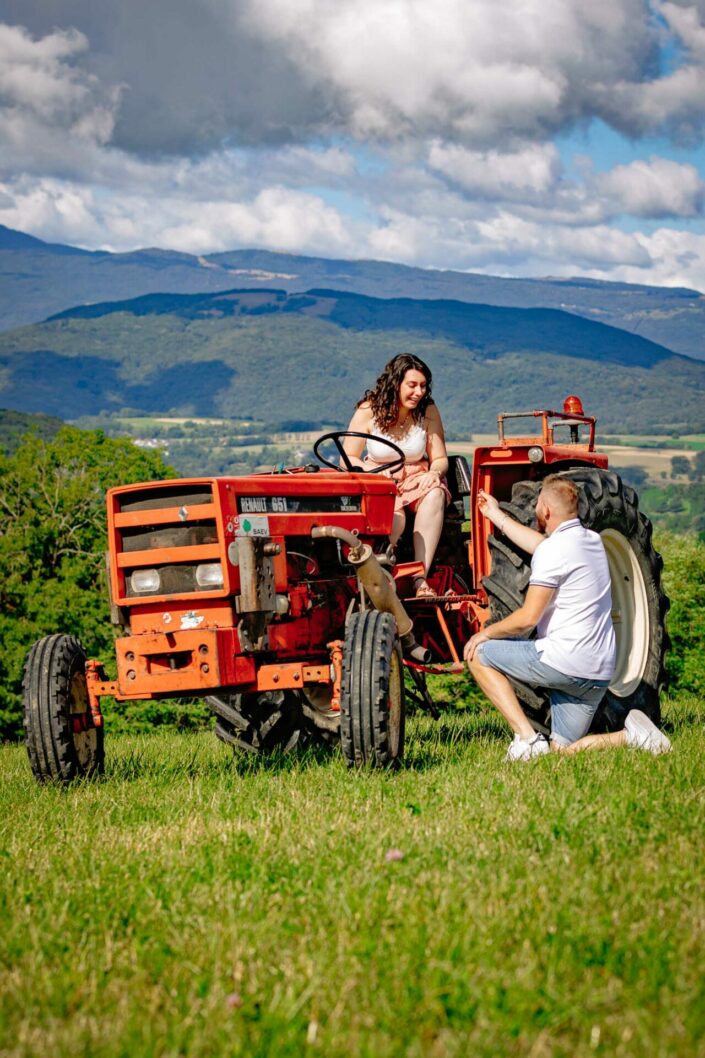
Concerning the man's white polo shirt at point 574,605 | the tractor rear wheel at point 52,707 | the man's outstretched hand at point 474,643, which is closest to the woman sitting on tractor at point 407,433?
the man's outstretched hand at point 474,643

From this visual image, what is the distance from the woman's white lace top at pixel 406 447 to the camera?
8477mm

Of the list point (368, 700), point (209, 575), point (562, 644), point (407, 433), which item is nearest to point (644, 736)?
point (562, 644)

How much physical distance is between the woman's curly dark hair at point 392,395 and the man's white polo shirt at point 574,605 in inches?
74.9

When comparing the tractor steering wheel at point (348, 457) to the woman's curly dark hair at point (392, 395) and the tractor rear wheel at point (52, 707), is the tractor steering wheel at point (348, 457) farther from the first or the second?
the tractor rear wheel at point (52, 707)

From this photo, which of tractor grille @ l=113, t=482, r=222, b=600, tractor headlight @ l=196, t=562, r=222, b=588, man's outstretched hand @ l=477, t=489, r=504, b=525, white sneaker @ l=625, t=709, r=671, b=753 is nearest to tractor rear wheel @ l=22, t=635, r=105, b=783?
tractor grille @ l=113, t=482, r=222, b=600

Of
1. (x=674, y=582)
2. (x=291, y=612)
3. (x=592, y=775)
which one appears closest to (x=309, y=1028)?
(x=592, y=775)

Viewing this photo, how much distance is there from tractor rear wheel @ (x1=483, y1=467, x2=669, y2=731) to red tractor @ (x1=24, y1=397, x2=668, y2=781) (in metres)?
0.01

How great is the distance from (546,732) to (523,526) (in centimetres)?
120

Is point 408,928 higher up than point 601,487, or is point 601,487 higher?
point 601,487

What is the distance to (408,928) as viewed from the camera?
3.75 metres

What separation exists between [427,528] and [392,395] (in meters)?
0.98

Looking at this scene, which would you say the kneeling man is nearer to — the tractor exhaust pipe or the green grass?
the tractor exhaust pipe

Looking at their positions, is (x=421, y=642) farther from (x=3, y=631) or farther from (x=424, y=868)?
(x=3, y=631)

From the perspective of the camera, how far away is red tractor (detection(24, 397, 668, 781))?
21.9 ft
